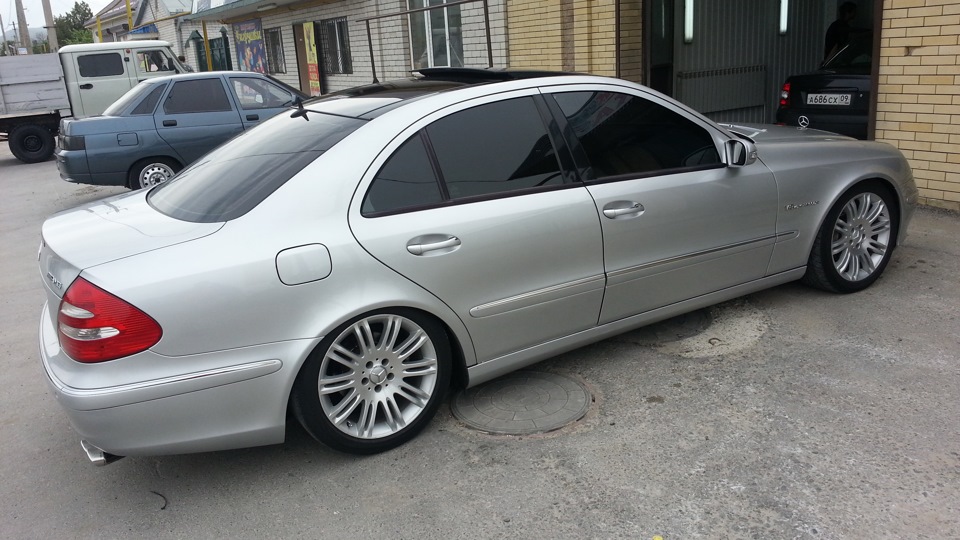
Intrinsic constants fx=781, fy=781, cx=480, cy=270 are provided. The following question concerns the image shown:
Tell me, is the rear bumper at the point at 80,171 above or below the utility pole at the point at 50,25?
below

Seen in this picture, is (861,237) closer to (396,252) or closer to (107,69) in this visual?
(396,252)

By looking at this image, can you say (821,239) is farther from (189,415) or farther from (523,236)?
(189,415)

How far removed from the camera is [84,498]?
3.31 m

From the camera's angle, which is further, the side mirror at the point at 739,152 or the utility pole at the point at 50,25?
the utility pole at the point at 50,25

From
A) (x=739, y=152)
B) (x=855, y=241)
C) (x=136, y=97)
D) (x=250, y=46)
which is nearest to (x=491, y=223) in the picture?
(x=739, y=152)

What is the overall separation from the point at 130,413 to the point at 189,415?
0.68 feet

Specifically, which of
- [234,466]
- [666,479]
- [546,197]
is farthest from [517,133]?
[234,466]

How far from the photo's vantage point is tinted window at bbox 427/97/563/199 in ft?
11.7

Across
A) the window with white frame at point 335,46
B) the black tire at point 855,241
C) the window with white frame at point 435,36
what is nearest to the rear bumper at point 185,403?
the black tire at point 855,241

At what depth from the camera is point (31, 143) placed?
54.1 feet

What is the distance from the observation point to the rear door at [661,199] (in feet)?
12.9

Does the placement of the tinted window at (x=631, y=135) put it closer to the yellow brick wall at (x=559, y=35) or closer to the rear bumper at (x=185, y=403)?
the rear bumper at (x=185, y=403)

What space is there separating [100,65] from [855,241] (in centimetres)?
1452

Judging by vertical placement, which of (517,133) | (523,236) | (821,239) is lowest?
(821,239)
